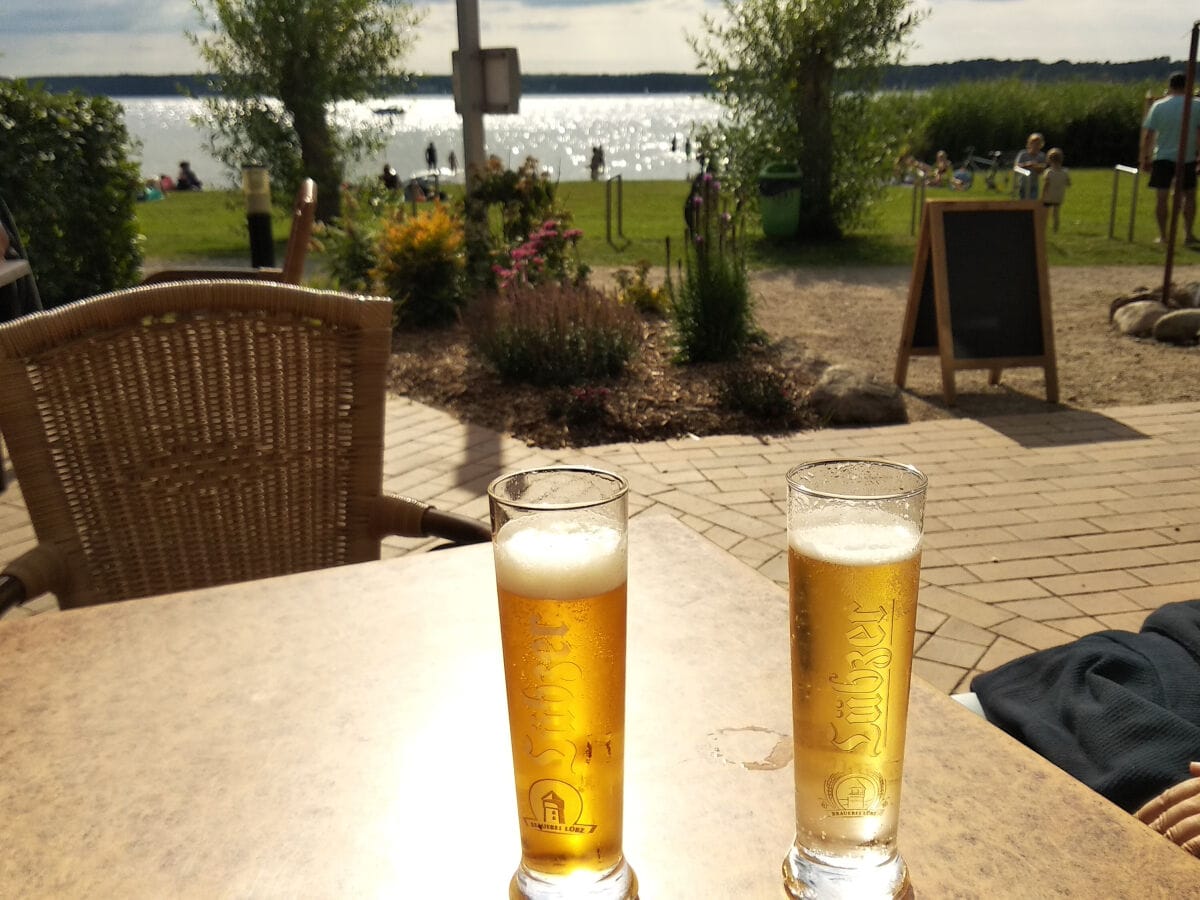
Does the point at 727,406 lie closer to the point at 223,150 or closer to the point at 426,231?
the point at 426,231

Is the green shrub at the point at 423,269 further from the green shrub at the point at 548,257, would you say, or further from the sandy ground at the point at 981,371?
the sandy ground at the point at 981,371

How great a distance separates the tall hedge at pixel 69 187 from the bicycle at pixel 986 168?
1928 centimetres

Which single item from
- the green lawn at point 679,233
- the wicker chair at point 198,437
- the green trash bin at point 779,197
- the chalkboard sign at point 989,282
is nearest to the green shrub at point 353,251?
the green lawn at point 679,233

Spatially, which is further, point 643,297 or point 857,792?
point 643,297

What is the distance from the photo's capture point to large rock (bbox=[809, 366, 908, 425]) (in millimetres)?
5695

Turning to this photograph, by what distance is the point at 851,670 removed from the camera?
76cm

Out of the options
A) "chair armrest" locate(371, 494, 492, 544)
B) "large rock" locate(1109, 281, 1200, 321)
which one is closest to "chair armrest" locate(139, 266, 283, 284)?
"chair armrest" locate(371, 494, 492, 544)

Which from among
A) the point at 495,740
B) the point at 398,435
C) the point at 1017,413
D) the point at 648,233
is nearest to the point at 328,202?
the point at 648,233

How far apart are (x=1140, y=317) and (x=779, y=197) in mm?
6520

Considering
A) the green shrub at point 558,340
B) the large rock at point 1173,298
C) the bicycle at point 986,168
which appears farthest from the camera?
the bicycle at point 986,168

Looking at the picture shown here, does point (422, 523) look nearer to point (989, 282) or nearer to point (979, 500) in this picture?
point (979, 500)

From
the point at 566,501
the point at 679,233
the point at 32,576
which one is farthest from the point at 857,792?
the point at 679,233

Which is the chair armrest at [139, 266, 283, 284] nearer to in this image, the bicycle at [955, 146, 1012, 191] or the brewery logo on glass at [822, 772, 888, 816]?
the brewery logo on glass at [822, 772, 888, 816]

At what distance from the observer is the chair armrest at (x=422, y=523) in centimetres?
195
